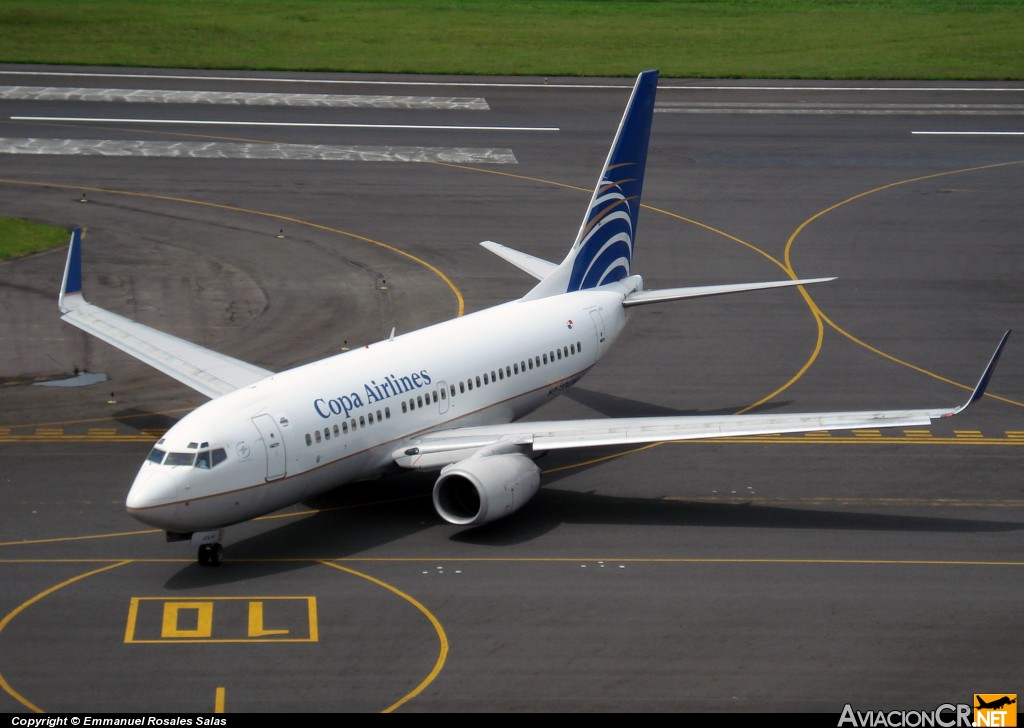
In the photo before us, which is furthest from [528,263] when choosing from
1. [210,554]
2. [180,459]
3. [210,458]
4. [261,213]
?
[261,213]

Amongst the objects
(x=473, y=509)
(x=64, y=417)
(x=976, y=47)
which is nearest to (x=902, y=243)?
(x=473, y=509)

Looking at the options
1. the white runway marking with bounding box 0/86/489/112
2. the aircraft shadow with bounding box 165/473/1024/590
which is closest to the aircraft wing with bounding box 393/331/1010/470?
the aircraft shadow with bounding box 165/473/1024/590

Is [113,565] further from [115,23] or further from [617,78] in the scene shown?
[115,23]

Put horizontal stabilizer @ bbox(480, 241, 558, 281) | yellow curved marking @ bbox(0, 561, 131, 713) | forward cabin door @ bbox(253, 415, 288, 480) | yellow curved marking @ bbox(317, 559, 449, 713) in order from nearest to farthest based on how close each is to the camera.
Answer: yellow curved marking @ bbox(0, 561, 131, 713)
yellow curved marking @ bbox(317, 559, 449, 713)
forward cabin door @ bbox(253, 415, 288, 480)
horizontal stabilizer @ bbox(480, 241, 558, 281)

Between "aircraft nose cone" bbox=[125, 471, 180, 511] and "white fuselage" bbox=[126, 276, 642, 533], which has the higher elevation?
"white fuselage" bbox=[126, 276, 642, 533]

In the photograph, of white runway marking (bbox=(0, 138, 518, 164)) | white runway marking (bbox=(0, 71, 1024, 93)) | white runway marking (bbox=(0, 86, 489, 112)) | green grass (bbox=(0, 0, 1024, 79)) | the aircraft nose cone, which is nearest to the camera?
the aircraft nose cone

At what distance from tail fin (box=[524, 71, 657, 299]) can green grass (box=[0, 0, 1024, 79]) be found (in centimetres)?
5157

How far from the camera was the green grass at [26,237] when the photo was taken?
6128 centimetres

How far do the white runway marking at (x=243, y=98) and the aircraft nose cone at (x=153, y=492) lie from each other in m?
58.1

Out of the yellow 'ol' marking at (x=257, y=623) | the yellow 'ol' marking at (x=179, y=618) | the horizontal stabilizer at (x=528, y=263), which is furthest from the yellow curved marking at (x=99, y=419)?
the yellow 'ol' marking at (x=257, y=623)

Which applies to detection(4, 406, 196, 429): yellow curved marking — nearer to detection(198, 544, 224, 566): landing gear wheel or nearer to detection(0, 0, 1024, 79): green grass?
detection(198, 544, 224, 566): landing gear wheel

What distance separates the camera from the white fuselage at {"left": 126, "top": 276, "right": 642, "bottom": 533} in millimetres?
33281

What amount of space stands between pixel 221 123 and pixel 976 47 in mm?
61386

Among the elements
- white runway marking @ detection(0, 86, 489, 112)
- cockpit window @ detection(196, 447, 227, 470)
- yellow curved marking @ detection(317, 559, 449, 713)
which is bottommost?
yellow curved marking @ detection(317, 559, 449, 713)
